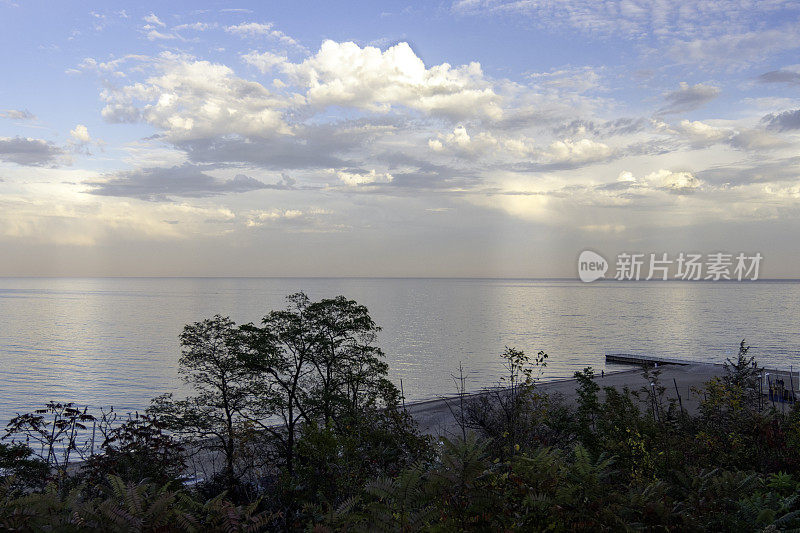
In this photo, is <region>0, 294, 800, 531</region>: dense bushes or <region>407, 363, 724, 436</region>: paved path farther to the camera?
<region>407, 363, 724, 436</region>: paved path

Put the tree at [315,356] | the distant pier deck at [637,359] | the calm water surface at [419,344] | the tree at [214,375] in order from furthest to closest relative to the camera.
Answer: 1. the distant pier deck at [637,359]
2. the calm water surface at [419,344]
3. the tree at [315,356]
4. the tree at [214,375]

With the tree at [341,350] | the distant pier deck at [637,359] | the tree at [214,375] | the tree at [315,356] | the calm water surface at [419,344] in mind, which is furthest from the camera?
the distant pier deck at [637,359]

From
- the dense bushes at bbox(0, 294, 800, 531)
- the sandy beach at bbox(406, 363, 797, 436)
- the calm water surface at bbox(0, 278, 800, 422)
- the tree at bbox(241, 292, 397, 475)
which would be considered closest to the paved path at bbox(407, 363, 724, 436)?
the sandy beach at bbox(406, 363, 797, 436)

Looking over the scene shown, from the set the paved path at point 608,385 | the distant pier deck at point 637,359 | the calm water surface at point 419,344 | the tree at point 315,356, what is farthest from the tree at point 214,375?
the distant pier deck at point 637,359

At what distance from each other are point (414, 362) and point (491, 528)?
206 ft

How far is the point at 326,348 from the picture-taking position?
26078 millimetres

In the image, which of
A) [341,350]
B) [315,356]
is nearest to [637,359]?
[341,350]

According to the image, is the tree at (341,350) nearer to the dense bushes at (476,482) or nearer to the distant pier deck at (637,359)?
the dense bushes at (476,482)

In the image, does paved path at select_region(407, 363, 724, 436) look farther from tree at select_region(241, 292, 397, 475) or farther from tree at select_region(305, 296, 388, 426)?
tree at select_region(241, 292, 397, 475)

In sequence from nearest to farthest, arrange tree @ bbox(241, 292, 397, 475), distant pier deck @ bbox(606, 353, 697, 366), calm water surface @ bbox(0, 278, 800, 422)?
tree @ bbox(241, 292, 397, 475), calm water surface @ bbox(0, 278, 800, 422), distant pier deck @ bbox(606, 353, 697, 366)

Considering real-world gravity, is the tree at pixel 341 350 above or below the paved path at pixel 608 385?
above

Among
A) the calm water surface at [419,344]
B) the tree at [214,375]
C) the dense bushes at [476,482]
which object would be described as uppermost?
the dense bushes at [476,482]

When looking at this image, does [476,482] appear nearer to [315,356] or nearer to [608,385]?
[315,356]

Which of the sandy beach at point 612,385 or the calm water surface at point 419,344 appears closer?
the sandy beach at point 612,385
